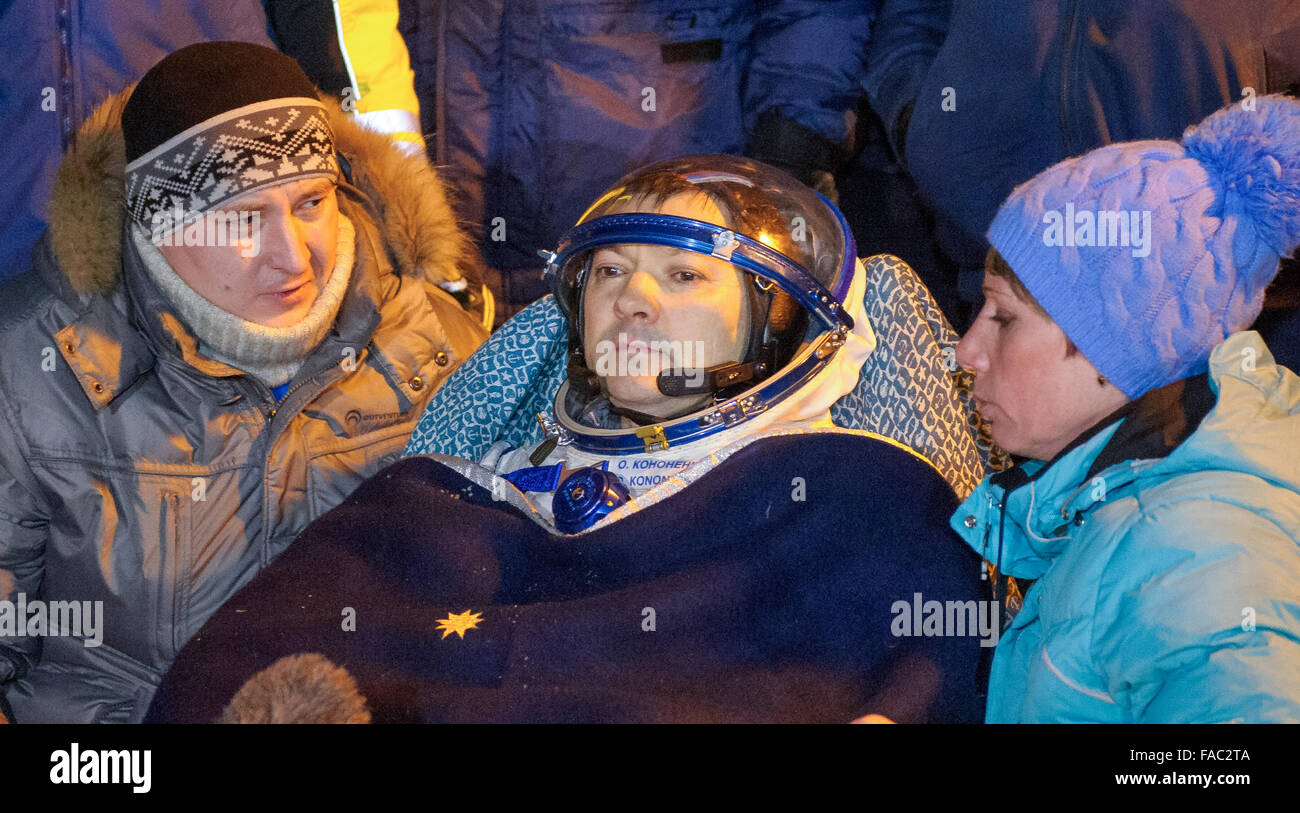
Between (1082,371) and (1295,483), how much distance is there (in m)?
0.38

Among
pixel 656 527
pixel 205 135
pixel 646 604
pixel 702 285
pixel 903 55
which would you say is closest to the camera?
pixel 646 604

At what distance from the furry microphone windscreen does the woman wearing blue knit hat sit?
953mm

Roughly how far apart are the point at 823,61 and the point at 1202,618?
1.94 metres

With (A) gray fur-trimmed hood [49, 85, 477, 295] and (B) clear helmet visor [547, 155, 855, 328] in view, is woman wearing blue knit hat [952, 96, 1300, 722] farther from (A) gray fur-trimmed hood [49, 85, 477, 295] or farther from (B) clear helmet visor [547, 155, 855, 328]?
(A) gray fur-trimmed hood [49, 85, 477, 295]

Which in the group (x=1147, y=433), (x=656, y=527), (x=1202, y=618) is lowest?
(x=656, y=527)

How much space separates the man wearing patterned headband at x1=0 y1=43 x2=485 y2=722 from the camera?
2.39 meters

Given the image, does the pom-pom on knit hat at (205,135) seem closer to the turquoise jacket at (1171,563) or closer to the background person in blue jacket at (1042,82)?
the background person in blue jacket at (1042,82)

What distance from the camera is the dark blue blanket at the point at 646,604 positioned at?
70.9 inches

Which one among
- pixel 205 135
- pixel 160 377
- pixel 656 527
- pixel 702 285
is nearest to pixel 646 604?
pixel 656 527

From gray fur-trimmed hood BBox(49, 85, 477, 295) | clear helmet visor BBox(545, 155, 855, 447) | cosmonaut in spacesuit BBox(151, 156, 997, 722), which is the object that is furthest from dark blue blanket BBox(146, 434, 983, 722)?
gray fur-trimmed hood BBox(49, 85, 477, 295)

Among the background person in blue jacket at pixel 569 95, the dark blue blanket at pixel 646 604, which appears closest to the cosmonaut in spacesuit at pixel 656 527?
the dark blue blanket at pixel 646 604

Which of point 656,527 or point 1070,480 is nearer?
point 1070,480

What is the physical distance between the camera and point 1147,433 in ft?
5.76

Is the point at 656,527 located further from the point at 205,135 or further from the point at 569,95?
the point at 569,95
